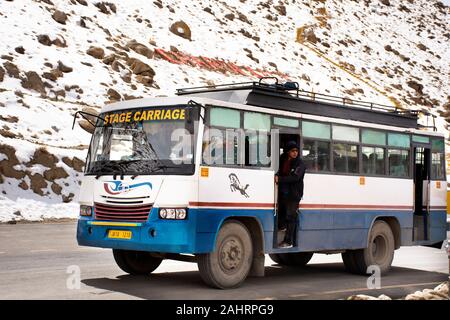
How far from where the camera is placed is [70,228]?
24312 millimetres

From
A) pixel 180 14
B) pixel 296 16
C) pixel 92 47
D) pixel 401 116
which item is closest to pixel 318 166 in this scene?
pixel 401 116

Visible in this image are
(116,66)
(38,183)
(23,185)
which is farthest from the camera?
(116,66)

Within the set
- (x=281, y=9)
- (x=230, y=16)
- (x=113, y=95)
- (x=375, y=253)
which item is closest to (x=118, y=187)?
(x=375, y=253)

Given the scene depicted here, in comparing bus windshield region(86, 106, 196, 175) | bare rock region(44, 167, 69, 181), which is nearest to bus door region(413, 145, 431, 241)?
bus windshield region(86, 106, 196, 175)

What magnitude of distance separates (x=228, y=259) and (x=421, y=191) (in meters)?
6.81

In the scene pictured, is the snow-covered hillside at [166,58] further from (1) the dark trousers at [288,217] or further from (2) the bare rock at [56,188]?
(1) the dark trousers at [288,217]

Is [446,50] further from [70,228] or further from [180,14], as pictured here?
[70,228]

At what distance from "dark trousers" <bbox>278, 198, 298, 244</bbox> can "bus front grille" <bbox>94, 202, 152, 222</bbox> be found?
2698 mm

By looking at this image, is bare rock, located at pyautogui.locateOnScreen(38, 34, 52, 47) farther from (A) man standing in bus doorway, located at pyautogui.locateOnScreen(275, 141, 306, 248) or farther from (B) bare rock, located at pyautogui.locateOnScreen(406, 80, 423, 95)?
(B) bare rock, located at pyautogui.locateOnScreen(406, 80, 423, 95)

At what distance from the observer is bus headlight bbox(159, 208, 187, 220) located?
11312 millimetres

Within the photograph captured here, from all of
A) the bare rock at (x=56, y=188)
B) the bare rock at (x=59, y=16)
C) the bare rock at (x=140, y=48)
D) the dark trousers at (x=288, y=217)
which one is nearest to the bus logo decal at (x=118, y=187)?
the dark trousers at (x=288, y=217)

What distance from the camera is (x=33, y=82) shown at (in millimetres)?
40781

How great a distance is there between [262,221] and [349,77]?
59.5 m

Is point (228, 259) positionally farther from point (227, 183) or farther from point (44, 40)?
point (44, 40)
